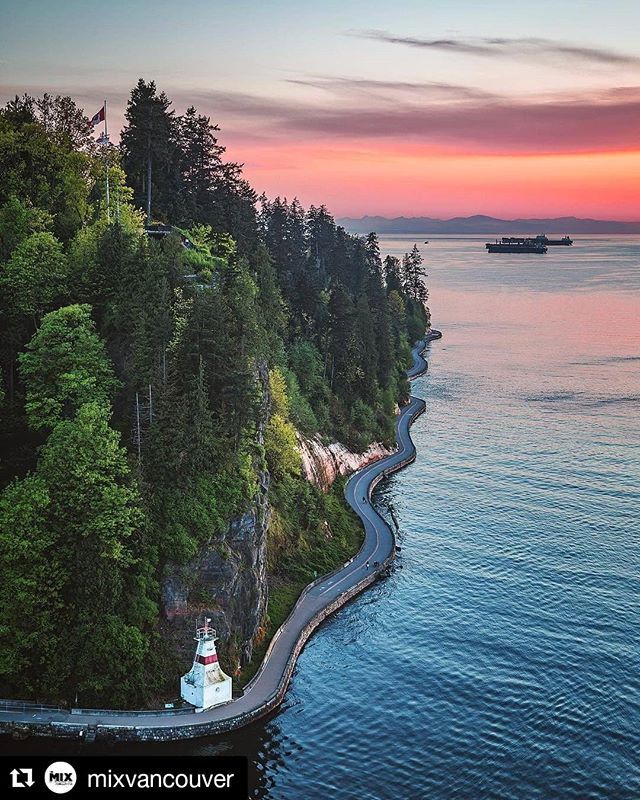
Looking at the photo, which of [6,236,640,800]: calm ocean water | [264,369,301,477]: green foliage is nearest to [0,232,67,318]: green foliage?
[264,369,301,477]: green foliage

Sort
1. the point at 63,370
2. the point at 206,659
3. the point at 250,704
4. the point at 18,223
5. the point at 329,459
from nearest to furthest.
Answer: the point at 206,659
the point at 250,704
the point at 63,370
the point at 18,223
the point at 329,459

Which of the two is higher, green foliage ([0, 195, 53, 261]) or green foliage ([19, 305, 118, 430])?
green foliage ([0, 195, 53, 261])

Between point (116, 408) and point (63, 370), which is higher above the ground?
point (63, 370)

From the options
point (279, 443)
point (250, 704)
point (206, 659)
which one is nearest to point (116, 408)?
point (206, 659)

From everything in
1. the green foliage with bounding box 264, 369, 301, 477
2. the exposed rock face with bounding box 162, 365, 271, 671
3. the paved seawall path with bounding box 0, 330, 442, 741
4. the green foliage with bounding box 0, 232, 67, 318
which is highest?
the green foliage with bounding box 0, 232, 67, 318

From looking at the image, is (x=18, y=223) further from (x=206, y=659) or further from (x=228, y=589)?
(x=206, y=659)

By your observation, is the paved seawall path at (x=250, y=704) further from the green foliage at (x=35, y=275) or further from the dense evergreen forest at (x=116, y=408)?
the green foliage at (x=35, y=275)

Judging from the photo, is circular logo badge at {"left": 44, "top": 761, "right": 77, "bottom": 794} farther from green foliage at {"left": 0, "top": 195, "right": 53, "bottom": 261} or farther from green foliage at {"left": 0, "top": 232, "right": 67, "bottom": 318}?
green foliage at {"left": 0, "top": 195, "right": 53, "bottom": 261}

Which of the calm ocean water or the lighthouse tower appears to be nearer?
the calm ocean water
